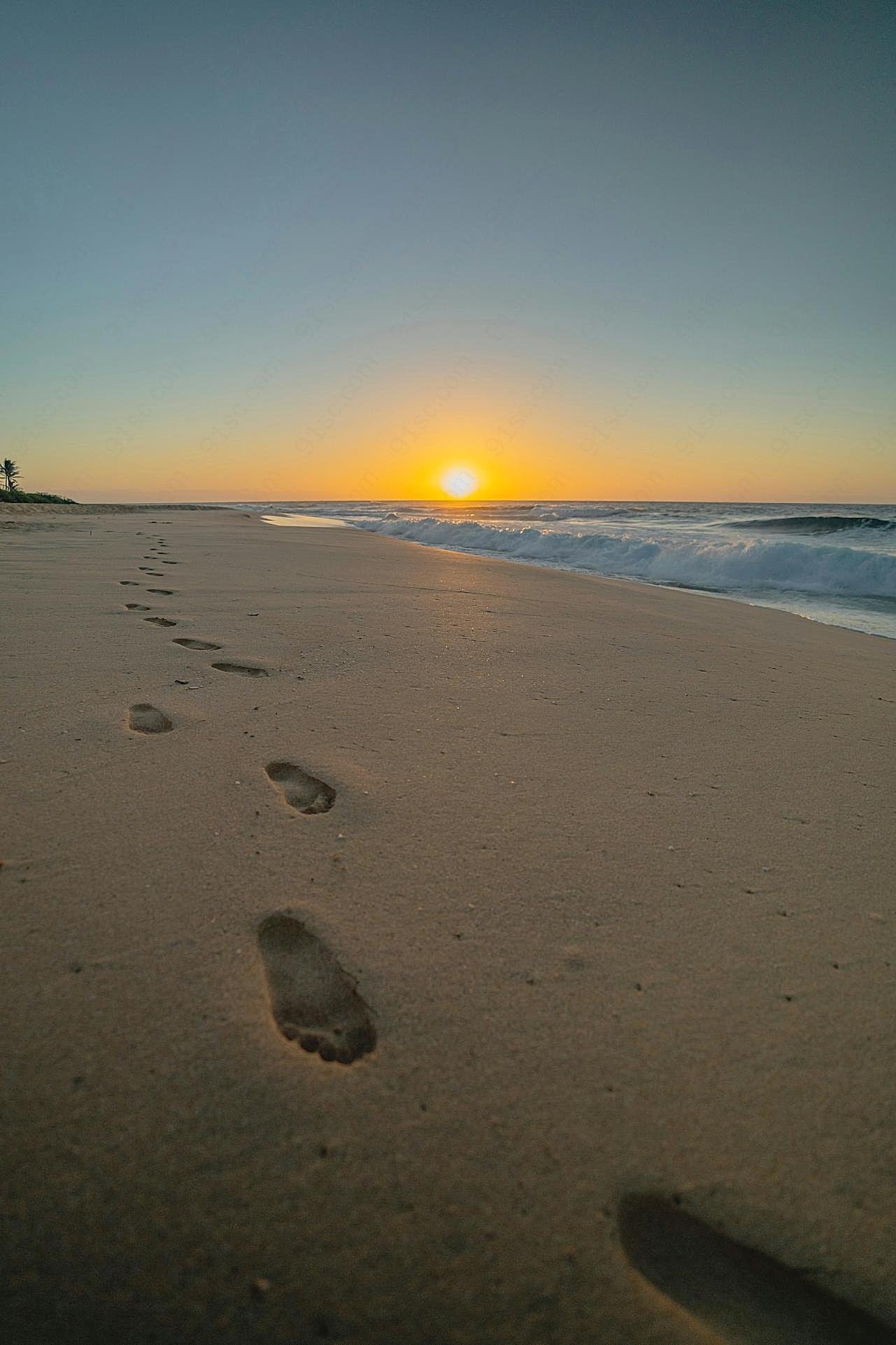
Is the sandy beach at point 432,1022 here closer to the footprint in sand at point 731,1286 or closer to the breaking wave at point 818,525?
the footprint in sand at point 731,1286

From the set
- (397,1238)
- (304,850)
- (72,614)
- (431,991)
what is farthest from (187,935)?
(72,614)

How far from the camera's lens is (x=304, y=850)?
1.43 meters

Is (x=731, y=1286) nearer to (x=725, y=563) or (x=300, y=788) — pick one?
(x=300, y=788)

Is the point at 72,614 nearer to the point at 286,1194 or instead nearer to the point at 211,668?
the point at 211,668

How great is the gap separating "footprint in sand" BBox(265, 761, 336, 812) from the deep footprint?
34.5 inches

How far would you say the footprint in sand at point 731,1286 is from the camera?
71cm

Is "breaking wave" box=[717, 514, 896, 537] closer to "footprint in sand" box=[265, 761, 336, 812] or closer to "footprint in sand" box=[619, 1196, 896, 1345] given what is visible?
"footprint in sand" box=[265, 761, 336, 812]

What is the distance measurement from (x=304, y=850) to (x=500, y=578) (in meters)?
5.29

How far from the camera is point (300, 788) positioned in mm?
1724

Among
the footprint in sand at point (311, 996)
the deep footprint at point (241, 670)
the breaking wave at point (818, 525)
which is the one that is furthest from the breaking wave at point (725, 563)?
the breaking wave at point (818, 525)

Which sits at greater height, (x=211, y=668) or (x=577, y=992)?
(x=211, y=668)

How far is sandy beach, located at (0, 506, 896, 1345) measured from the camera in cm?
71

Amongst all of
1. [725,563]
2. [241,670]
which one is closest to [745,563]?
[725,563]

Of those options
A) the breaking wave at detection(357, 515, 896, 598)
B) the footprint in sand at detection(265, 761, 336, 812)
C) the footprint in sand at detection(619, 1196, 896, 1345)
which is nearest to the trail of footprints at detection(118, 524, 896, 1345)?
the footprint in sand at detection(619, 1196, 896, 1345)
